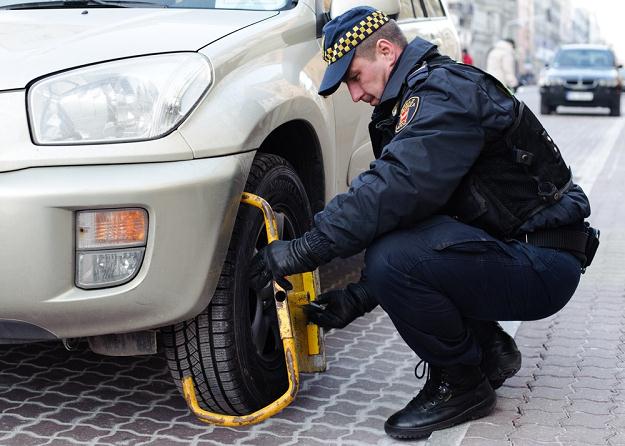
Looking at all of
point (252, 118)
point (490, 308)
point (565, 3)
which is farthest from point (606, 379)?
point (565, 3)

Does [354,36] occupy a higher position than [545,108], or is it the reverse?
[354,36]

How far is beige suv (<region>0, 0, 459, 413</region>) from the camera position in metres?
2.52

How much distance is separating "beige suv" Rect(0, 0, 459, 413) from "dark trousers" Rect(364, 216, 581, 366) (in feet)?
1.57

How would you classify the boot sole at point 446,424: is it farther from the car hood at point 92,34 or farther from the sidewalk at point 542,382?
the car hood at point 92,34

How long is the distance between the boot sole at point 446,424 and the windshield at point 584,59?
1913 centimetres

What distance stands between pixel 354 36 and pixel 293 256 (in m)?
0.70

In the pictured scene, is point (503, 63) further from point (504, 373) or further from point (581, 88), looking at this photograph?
point (504, 373)

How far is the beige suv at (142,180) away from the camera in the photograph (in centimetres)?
252

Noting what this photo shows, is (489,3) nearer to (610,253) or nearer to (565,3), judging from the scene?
(565,3)

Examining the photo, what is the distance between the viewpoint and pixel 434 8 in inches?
221

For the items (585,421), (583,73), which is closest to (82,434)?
(585,421)

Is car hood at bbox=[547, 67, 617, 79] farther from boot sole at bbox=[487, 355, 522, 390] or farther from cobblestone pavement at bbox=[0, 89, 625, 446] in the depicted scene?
boot sole at bbox=[487, 355, 522, 390]

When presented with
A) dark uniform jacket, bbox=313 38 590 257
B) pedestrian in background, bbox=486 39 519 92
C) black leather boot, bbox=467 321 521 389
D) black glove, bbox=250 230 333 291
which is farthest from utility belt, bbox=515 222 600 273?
pedestrian in background, bbox=486 39 519 92

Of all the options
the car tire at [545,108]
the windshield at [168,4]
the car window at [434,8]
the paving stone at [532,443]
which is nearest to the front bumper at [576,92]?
the car tire at [545,108]
